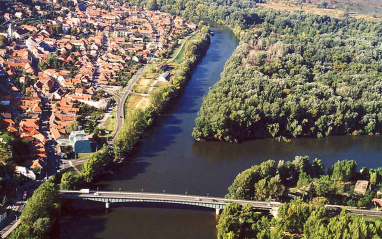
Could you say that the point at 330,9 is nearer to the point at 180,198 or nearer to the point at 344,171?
the point at 344,171

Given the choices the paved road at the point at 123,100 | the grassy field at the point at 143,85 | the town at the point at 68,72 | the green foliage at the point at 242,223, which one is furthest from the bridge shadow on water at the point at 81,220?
the grassy field at the point at 143,85

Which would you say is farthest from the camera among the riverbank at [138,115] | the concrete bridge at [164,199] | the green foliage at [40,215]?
the riverbank at [138,115]

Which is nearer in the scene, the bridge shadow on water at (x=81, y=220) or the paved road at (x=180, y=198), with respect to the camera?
the bridge shadow on water at (x=81, y=220)

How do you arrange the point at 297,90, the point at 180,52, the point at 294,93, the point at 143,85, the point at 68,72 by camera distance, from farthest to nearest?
1. the point at 180,52
2. the point at 143,85
3. the point at 68,72
4. the point at 297,90
5. the point at 294,93

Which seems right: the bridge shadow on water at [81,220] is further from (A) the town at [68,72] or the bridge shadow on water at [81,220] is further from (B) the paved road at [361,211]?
(B) the paved road at [361,211]

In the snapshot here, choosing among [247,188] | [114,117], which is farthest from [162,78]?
[247,188]

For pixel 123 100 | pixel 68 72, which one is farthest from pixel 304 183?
pixel 68 72

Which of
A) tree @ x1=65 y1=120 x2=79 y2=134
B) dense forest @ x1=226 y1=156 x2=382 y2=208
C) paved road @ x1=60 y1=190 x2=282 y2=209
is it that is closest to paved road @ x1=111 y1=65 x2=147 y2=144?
tree @ x1=65 y1=120 x2=79 y2=134
